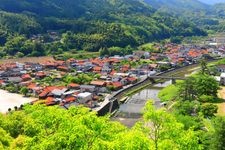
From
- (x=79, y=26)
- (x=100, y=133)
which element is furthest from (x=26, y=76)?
(x=79, y=26)

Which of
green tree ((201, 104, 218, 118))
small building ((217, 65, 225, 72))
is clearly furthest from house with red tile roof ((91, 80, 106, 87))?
small building ((217, 65, 225, 72))

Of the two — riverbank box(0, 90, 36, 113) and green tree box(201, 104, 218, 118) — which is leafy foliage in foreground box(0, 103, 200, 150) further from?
riverbank box(0, 90, 36, 113)

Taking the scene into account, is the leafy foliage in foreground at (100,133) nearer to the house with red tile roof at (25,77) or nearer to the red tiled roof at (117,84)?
the red tiled roof at (117,84)

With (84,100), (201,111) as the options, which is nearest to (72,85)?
(84,100)

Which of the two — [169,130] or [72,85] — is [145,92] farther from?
[169,130]

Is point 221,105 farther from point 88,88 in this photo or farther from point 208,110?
point 88,88
